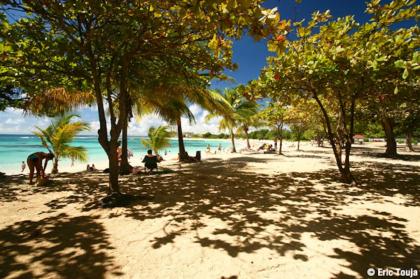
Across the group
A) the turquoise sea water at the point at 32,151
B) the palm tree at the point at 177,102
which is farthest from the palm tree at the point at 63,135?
the turquoise sea water at the point at 32,151

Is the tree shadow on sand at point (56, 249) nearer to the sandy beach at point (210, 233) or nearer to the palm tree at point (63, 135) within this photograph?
the sandy beach at point (210, 233)

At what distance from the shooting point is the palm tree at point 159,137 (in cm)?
1677

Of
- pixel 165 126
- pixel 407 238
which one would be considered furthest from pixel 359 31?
pixel 165 126

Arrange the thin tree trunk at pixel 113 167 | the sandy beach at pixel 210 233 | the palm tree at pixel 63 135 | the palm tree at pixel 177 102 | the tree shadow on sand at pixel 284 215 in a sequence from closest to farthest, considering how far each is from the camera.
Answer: the sandy beach at pixel 210 233
the tree shadow on sand at pixel 284 215
the thin tree trunk at pixel 113 167
the palm tree at pixel 63 135
the palm tree at pixel 177 102

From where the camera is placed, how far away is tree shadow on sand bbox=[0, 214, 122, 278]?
3.05m

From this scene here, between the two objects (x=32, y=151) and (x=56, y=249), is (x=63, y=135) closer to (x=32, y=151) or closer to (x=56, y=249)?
(x=56, y=249)

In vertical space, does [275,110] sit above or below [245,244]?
above

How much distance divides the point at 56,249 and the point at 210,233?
2.46m

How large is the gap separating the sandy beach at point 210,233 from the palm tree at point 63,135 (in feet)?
14.4

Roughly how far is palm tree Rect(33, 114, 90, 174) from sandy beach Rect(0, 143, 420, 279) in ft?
14.4

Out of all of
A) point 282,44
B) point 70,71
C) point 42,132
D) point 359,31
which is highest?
point 359,31

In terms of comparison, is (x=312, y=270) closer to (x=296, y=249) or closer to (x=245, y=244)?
(x=296, y=249)

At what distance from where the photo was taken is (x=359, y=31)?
19.7 ft

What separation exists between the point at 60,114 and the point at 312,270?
13.8m
